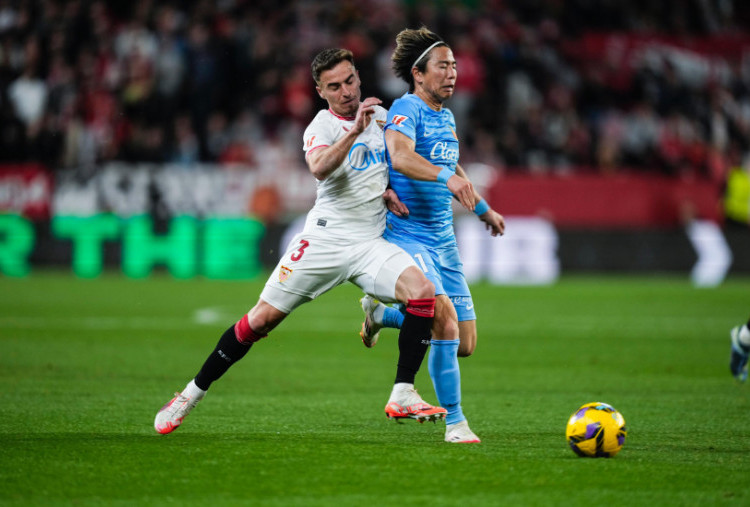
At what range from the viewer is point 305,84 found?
20250 millimetres

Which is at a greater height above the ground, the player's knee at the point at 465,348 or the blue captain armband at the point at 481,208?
the blue captain armband at the point at 481,208

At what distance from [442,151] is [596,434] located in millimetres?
1964

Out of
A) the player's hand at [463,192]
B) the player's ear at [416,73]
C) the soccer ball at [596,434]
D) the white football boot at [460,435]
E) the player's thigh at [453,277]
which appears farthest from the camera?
the player's thigh at [453,277]

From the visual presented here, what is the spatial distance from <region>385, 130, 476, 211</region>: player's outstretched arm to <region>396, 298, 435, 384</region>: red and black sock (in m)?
0.65

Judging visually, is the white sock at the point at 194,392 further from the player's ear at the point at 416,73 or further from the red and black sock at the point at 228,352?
the player's ear at the point at 416,73

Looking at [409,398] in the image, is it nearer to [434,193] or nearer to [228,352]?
[228,352]

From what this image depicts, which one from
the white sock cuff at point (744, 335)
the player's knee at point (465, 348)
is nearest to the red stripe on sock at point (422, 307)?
the player's knee at point (465, 348)

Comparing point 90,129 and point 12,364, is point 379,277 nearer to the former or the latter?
point 12,364

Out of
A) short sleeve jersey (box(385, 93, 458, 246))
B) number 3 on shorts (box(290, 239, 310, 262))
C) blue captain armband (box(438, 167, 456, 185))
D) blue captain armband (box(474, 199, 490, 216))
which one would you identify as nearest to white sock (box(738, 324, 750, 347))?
short sleeve jersey (box(385, 93, 458, 246))

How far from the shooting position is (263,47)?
21.0 metres

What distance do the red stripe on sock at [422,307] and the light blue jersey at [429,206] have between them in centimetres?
20

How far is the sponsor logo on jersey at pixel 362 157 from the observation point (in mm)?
6578

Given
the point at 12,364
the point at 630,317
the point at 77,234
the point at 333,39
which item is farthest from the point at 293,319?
the point at 333,39

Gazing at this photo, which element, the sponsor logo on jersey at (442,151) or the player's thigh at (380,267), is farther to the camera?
the sponsor logo on jersey at (442,151)
